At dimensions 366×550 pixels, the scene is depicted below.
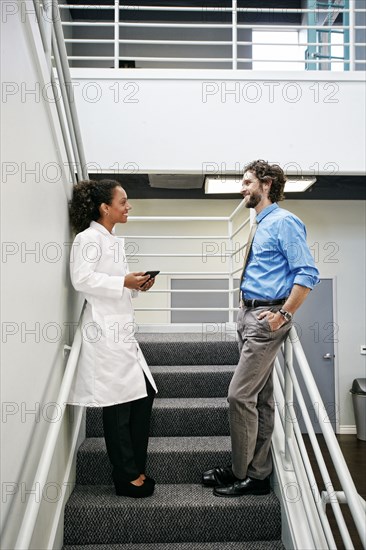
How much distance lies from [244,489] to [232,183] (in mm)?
3306

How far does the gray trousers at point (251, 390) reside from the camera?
6.09ft

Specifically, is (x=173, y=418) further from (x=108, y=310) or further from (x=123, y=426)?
(x=108, y=310)

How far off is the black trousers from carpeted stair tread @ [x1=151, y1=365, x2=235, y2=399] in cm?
65

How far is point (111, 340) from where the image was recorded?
1.83 metres

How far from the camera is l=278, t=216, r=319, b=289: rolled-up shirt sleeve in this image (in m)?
1.79

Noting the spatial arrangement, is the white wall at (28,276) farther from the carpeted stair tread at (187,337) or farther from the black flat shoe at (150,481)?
the carpeted stair tread at (187,337)

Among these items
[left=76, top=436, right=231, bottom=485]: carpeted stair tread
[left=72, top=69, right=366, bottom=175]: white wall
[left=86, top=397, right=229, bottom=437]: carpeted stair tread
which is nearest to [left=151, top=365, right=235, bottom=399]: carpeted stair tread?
[left=86, top=397, right=229, bottom=437]: carpeted stair tread

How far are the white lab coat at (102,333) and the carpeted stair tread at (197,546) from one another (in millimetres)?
610

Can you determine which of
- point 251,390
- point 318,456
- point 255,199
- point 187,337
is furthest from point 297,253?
point 187,337

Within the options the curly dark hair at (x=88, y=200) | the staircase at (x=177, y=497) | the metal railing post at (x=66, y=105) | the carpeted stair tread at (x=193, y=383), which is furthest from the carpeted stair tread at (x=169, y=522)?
the metal railing post at (x=66, y=105)

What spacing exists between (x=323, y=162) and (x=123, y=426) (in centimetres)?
267

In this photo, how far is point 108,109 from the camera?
351 centimetres

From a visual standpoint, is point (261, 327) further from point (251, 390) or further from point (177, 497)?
point (177, 497)

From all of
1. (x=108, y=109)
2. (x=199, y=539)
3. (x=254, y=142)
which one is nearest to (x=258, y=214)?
(x=199, y=539)
